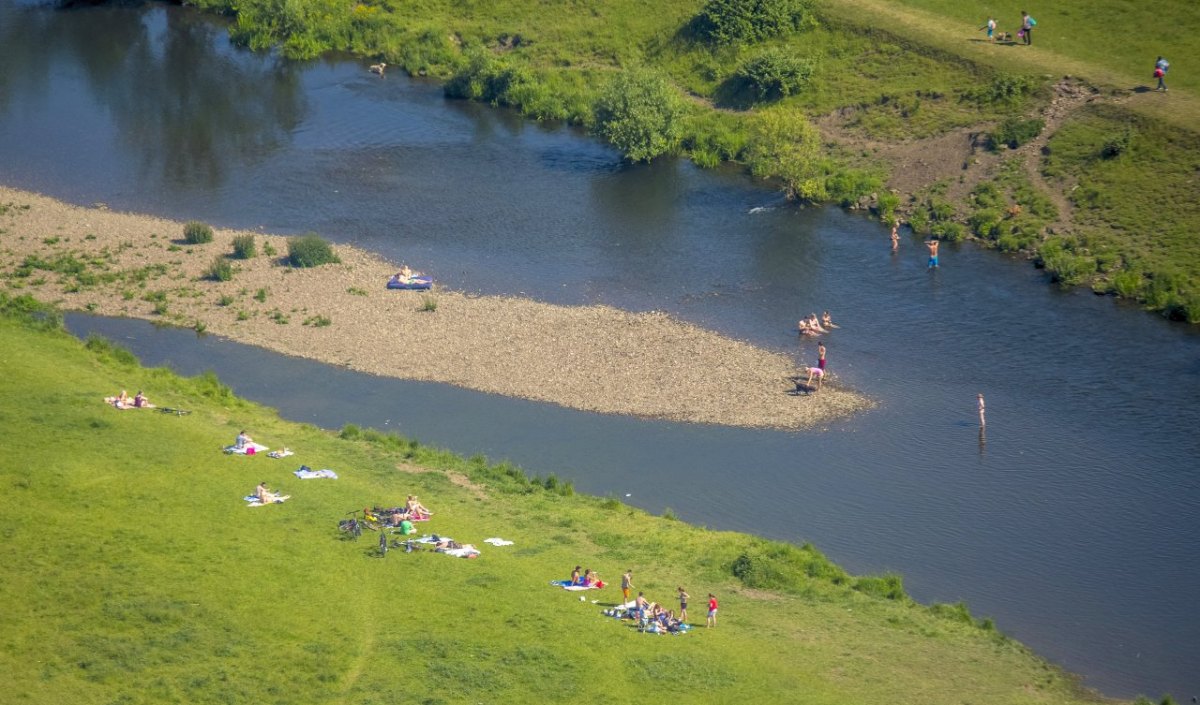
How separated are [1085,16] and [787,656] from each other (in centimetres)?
6683

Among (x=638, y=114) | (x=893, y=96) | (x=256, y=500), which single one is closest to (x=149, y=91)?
(x=638, y=114)

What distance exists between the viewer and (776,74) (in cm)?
10556

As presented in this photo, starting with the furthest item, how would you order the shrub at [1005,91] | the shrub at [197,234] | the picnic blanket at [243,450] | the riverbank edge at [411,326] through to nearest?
the shrub at [1005,91]
the shrub at [197,234]
the riverbank edge at [411,326]
the picnic blanket at [243,450]

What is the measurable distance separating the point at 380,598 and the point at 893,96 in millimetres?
60481

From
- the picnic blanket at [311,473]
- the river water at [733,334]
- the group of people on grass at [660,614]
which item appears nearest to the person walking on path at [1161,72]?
the river water at [733,334]

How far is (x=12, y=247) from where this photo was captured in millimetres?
87812

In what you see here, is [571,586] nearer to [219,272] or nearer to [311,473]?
[311,473]

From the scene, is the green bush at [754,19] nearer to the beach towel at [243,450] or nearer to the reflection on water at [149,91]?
the reflection on water at [149,91]

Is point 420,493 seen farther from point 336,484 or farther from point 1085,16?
point 1085,16

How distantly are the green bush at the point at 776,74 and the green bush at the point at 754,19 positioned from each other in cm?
469

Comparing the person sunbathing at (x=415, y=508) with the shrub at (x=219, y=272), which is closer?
the person sunbathing at (x=415, y=508)

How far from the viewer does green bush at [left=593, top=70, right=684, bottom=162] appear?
101 m

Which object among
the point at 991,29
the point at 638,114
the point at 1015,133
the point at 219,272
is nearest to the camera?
the point at 219,272

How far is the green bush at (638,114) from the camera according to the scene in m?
101
